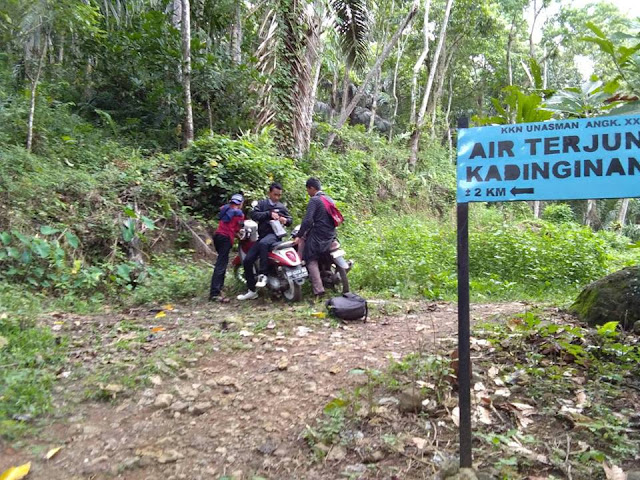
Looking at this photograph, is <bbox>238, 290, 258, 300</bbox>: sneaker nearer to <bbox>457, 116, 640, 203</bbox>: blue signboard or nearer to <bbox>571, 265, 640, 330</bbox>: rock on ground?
<bbox>571, 265, 640, 330</bbox>: rock on ground

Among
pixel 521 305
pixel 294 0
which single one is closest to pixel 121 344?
pixel 521 305

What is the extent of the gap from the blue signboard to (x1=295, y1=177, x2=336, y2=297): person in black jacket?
3647 mm

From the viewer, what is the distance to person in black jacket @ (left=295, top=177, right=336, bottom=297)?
19.6ft

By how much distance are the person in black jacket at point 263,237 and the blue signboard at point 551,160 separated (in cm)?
419

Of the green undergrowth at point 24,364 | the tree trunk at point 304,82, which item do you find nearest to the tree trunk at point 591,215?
the tree trunk at point 304,82

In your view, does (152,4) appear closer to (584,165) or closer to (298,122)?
(298,122)

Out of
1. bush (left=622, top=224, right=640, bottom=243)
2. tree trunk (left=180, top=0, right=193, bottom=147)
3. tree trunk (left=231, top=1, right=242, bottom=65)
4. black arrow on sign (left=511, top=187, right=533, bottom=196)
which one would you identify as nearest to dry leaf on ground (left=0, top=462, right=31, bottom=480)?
black arrow on sign (left=511, top=187, right=533, bottom=196)

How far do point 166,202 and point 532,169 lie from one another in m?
6.97

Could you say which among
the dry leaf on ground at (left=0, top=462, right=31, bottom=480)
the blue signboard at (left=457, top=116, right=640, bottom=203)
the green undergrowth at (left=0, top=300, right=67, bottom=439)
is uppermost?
the blue signboard at (left=457, top=116, right=640, bottom=203)

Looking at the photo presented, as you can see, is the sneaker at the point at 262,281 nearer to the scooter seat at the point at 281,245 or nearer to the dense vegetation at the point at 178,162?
the scooter seat at the point at 281,245

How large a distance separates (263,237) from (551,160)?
4682mm

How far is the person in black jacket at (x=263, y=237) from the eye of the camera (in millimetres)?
6312

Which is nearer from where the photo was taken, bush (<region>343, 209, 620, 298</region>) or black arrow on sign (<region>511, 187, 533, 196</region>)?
black arrow on sign (<region>511, 187, 533, 196</region>)

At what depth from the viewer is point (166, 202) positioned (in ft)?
26.6
